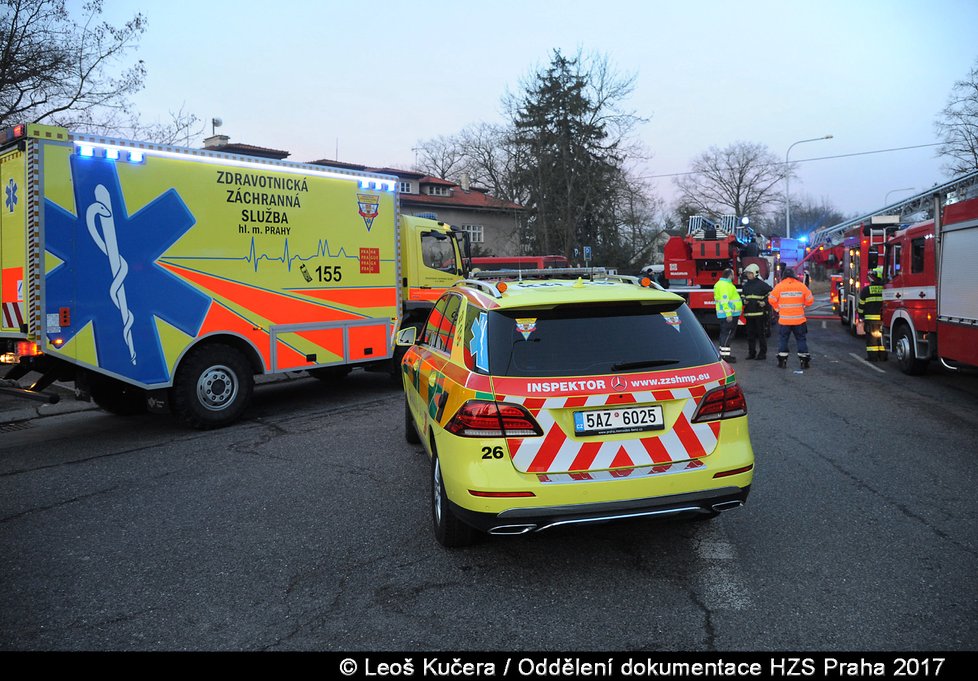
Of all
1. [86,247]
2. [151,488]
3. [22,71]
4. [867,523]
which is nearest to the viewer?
[867,523]

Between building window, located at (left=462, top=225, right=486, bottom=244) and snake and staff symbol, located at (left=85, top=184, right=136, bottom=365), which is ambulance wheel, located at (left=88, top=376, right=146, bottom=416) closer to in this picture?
snake and staff symbol, located at (left=85, top=184, right=136, bottom=365)

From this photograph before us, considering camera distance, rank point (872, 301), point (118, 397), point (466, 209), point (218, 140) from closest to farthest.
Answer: point (118, 397)
point (872, 301)
point (218, 140)
point (466, 209)

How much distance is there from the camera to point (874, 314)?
45.7 ft

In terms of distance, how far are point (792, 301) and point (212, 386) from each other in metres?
9.48

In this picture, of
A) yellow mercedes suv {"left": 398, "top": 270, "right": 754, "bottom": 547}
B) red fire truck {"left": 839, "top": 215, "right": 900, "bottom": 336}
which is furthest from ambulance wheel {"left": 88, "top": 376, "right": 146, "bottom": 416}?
red fire truck {"left": 839, "top": 215, "right": 900, "bottom": 336}

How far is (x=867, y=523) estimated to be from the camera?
4.35m

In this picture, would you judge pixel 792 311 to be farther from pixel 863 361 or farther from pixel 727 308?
pixel 863 361

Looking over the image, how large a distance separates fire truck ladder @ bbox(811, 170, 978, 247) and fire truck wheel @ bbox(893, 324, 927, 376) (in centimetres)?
189

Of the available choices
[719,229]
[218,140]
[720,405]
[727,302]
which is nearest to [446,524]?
[720,405]

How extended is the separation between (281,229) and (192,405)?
2341 millimetres

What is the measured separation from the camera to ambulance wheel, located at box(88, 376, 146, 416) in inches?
304

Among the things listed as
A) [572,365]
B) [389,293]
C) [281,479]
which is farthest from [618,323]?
[389,293]

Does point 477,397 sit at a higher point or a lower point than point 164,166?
lower

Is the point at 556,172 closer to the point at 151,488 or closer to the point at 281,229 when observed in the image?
the point at 281,229
